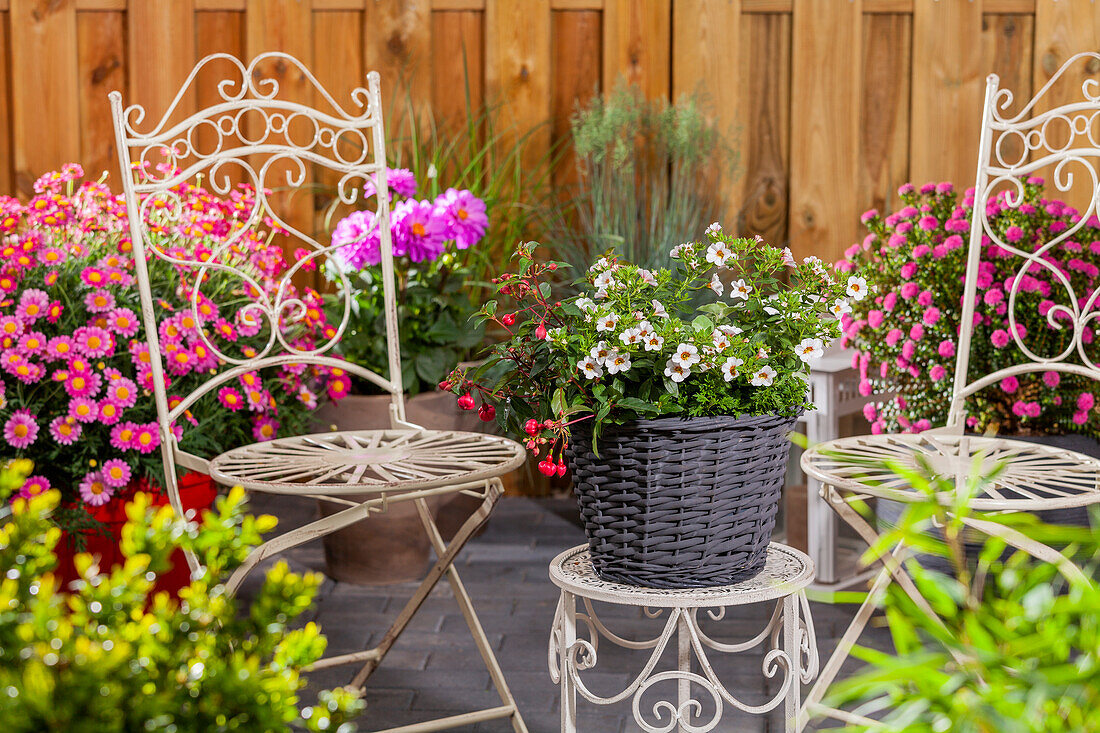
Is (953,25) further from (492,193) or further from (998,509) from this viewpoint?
(998,509)

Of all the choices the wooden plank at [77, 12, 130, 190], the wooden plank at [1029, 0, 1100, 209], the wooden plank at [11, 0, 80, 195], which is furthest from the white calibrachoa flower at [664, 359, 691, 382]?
the wooden plank at [11, 0, 80, 195]

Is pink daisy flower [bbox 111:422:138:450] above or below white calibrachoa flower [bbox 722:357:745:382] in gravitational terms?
below

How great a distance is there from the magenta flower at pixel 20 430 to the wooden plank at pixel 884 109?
8.05ft

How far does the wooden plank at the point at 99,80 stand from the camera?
3.20 meters

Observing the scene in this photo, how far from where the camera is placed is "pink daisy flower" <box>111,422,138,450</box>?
2.06 metres

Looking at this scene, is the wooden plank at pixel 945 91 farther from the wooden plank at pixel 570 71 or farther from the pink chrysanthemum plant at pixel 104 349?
the pink chrysanthemum plant at pixel 104 349

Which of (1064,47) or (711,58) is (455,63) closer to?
(711,58)

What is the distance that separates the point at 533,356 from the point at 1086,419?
1.53 metres

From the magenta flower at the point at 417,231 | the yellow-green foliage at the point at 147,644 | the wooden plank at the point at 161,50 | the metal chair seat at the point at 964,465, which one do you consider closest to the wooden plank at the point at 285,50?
the wooden plank at the point at 161,50

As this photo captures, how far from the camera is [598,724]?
1.92 metres

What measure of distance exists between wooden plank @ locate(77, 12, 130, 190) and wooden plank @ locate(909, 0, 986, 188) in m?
2.52

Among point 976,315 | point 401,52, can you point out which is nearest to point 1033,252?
point 976,315

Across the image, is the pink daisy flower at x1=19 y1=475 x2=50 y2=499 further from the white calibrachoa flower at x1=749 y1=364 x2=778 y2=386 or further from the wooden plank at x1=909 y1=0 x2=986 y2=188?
the wooden plank at x1=909 y1=0 x2=986 y2=188

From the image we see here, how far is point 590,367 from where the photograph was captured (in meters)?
1.35
